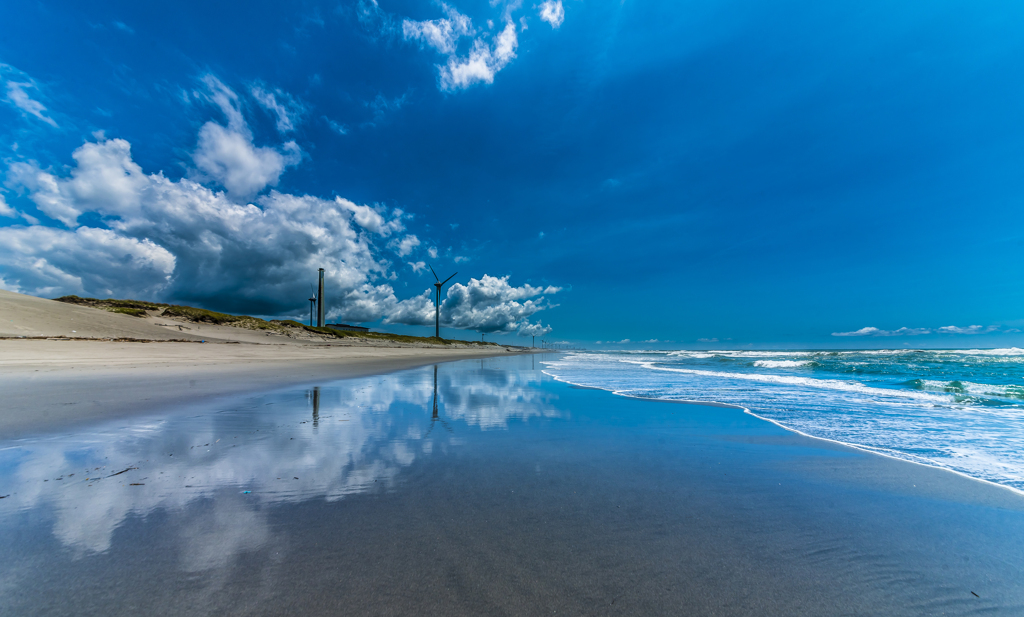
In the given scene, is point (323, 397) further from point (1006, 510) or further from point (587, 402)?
point (1006, 510)

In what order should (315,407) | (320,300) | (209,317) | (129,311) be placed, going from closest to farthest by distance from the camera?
(315,407) → (129,311) → (209,317) → (320,300)

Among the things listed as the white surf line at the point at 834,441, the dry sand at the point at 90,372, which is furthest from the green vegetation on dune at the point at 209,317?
the white surf line at the point at 834,441

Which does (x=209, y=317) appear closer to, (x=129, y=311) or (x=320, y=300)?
(x=129, y=311)

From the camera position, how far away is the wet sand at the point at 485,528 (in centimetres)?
197

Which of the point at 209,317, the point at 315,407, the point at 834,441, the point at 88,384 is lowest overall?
the point at 834,441

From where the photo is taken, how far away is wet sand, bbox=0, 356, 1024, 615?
197cm

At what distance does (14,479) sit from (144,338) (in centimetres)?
2838

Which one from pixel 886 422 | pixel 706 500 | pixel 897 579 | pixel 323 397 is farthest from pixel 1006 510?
pixel 323 397

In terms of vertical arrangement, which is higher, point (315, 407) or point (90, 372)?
point (90, 372)

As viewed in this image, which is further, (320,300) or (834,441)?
(320,300)

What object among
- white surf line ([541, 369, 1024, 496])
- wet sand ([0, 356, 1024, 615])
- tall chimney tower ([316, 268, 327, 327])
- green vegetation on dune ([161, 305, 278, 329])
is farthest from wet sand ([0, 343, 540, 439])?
tall chimney tower ([316, 268, 327, 327])

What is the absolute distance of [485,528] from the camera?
2709 mm

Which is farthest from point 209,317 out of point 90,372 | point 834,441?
point 834,441

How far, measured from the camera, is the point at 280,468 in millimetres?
3902
